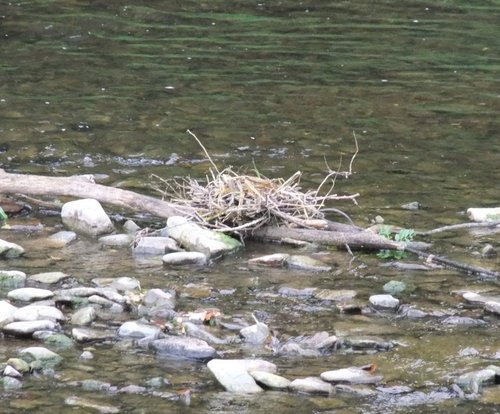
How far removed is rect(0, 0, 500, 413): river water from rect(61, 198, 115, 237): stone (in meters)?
0.22

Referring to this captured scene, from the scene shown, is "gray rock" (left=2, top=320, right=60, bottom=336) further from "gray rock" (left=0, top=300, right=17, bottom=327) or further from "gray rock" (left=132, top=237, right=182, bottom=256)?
"gray rock" (left=132, top=237, right=182, bottom=256)

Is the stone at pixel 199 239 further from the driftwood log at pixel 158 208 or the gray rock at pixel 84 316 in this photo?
the gray rock at pixel 84 316

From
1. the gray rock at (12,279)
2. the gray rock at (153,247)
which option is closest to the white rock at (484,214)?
the gray rock at (153,247)

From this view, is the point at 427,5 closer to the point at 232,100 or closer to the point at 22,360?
the point at 232,100

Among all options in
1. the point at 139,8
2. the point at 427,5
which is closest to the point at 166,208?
the point at 139,8

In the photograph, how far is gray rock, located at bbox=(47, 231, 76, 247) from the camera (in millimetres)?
6641

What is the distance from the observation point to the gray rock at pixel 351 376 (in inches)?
185

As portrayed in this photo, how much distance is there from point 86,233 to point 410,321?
2275 mm

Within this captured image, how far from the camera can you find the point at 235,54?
12898mm

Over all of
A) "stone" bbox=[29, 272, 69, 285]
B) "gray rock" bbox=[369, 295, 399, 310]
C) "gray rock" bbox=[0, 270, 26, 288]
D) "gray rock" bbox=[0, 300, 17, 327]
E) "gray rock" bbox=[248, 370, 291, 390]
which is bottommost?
"gray rock" bbox=[369, 295, 399, 310]

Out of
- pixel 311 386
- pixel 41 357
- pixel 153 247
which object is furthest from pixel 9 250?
pixel 311 386

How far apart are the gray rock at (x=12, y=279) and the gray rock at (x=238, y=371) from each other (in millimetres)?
1471

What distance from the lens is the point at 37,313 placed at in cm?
527

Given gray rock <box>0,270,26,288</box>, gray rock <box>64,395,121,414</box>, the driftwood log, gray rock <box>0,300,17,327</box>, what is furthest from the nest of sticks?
gray rock <box>64,395,121,414</box>
